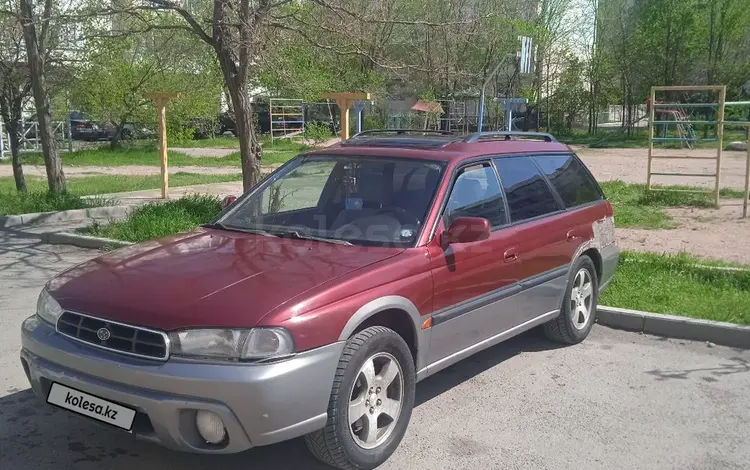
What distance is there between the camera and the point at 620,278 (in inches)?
309

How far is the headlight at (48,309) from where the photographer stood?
387 centimetres

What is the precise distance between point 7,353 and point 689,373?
5.13 metres

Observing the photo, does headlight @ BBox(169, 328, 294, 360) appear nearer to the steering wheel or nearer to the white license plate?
the white license plate

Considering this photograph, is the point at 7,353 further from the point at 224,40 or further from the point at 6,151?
the point at 6,151

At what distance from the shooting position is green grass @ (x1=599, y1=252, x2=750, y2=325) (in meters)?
6.63

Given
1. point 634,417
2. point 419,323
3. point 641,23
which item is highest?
point 641,23

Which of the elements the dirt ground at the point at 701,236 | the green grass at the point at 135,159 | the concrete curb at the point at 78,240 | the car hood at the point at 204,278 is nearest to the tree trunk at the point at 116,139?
the green grass at the point at 135,159

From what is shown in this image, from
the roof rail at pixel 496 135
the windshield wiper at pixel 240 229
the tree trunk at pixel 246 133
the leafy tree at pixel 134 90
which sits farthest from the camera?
the leafy tree at pixel 134 90

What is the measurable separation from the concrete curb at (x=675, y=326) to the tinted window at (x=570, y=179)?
3.50ft

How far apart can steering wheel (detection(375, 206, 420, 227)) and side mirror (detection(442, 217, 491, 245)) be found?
0.76 ft

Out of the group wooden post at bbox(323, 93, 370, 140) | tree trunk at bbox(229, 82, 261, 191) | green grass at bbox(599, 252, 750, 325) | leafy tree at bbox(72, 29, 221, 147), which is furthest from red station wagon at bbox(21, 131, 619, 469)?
leafy tree at bbox(72, 29, 221, 147)

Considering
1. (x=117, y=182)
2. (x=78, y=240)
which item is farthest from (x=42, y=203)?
(x=117, y=182)

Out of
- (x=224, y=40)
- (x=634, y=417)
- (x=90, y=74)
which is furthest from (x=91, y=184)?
(x=634, y=417)

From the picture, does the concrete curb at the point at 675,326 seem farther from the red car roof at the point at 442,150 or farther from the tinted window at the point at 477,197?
the tinted window at the point at 477,197
